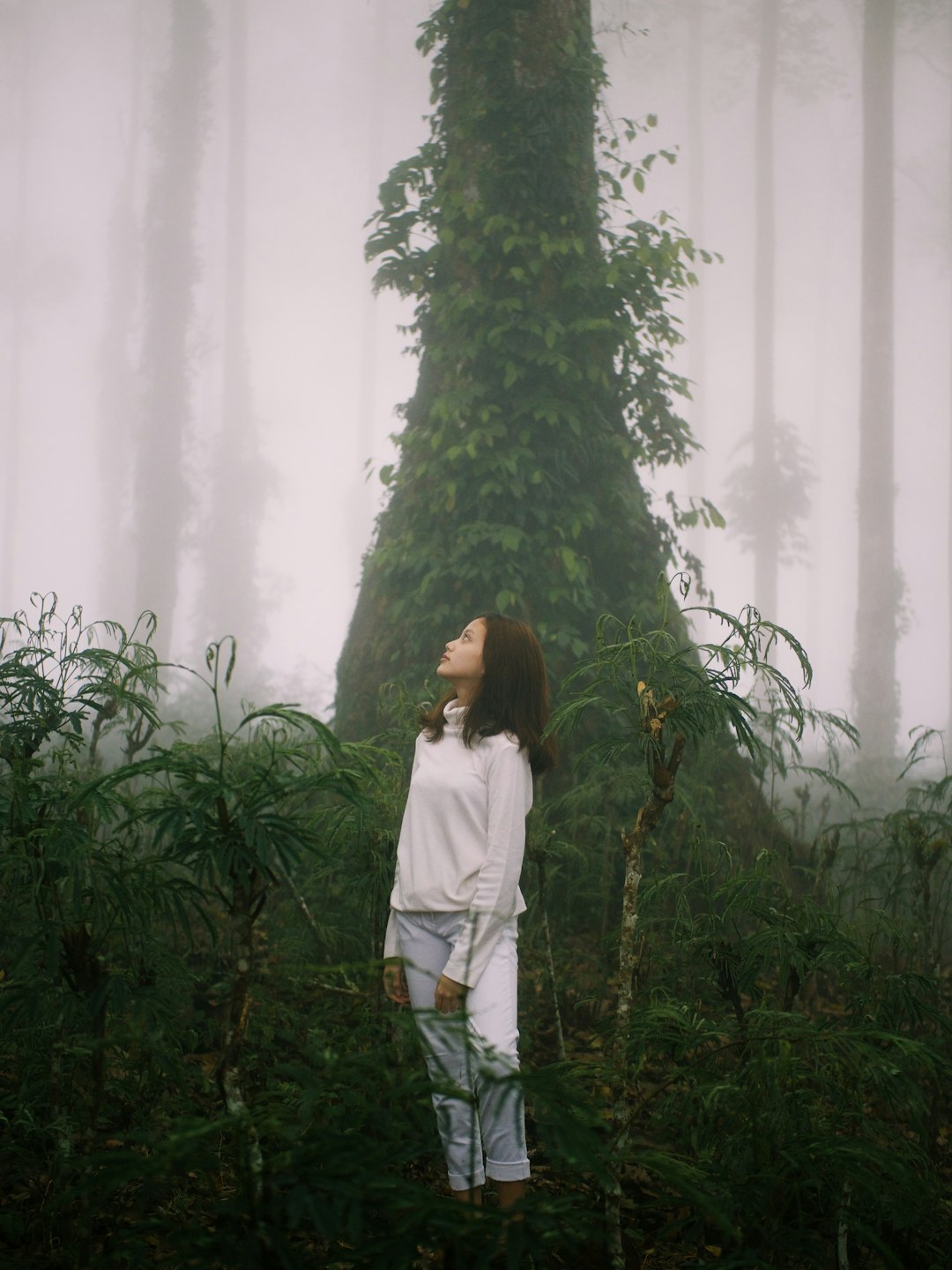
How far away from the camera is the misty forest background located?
1.93m

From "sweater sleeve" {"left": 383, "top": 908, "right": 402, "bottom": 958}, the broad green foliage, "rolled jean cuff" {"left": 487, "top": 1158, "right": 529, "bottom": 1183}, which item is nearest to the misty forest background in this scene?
the broad green foliage

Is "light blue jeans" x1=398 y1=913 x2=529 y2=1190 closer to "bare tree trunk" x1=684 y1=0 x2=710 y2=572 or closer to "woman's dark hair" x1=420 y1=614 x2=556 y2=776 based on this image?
"woman's dark hair" x1=420 y1=614 x2=556 y2=776

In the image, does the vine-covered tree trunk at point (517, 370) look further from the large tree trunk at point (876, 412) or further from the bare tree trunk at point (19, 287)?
the large tree trunk at point (876, 412)

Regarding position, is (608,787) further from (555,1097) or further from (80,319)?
(80,319)

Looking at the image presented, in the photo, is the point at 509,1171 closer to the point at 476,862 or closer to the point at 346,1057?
the point at 476,862

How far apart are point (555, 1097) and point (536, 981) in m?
3.47

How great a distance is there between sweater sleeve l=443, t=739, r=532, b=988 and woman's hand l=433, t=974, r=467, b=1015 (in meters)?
0.02

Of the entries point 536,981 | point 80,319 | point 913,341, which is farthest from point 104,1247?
point 913,341

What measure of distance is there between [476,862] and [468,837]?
0.07m

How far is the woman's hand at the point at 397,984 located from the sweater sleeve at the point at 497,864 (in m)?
0.23

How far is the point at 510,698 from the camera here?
275cm

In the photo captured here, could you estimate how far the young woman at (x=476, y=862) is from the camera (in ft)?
7.97

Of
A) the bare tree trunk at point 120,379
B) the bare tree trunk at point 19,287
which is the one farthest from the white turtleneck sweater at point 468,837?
the bare tree trunk at point 120,379

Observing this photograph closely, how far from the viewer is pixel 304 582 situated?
47.3 feet
